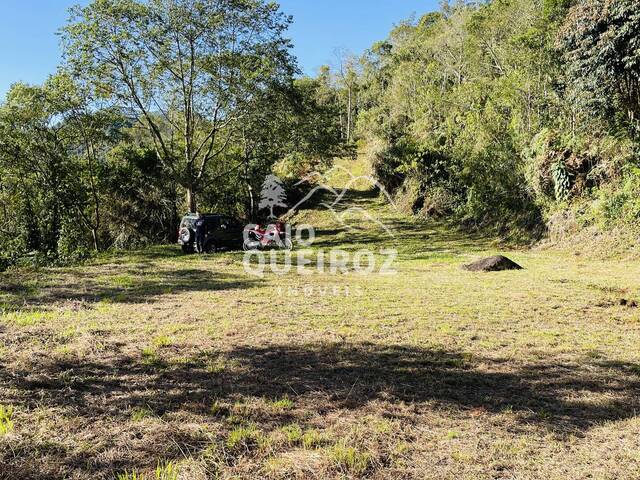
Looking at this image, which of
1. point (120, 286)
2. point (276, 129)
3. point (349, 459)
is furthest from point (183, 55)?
point (349, 459)

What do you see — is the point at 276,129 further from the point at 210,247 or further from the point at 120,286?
the point at 120,286

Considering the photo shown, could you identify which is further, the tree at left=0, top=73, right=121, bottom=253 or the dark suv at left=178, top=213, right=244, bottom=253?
the tree at left=0, top=73, right=121, bottom=253

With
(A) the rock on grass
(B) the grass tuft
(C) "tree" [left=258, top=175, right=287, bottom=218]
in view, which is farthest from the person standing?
(B) the grass tuft

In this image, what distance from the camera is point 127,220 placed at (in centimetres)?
2278

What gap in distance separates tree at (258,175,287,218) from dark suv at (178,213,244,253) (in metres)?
9.68

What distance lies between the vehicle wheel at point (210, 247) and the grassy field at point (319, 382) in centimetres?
582

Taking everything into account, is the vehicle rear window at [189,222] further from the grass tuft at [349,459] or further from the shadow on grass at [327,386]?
the grass tuft at [349,459]

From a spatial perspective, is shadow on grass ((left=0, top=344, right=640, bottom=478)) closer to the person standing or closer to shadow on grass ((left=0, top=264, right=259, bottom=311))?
shadow on grass ((left=0, top=264, right=259, bottom=311))

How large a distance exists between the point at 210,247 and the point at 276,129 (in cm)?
493

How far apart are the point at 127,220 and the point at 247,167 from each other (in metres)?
6.85

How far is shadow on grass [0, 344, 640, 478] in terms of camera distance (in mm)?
3398

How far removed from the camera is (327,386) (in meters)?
3.97

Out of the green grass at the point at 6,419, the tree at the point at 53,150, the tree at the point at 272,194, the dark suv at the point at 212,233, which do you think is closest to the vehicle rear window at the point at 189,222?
the dark suv at the point at 212,233

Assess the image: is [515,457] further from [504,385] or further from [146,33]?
[146,33]
